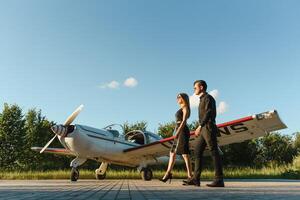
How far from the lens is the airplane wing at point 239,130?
903 centimetres

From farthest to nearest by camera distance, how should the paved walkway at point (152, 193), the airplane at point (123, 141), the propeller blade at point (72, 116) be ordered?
the propeller blade at point (72, 116) < the airplane at point (123, 141) < the paved walkway at point (152, 193)

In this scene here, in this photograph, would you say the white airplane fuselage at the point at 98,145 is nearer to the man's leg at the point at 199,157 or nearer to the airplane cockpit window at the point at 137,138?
the airplane cockpit window at the point at 137,138

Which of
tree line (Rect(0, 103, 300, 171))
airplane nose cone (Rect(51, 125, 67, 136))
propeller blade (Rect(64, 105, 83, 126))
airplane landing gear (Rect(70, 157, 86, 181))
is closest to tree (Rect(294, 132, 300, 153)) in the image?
tree line (Rect(0, 103, 300, 171))

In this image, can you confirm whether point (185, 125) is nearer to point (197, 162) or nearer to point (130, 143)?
point (197, 162)

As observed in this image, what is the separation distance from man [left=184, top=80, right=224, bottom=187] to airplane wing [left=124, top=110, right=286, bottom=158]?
5.92ft

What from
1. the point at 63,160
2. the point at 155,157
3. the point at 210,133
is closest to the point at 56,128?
the point at 155,157

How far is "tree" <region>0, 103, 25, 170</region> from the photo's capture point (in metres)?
A: 24.4

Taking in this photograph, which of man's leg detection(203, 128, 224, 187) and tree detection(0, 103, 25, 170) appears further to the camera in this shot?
tree detection(0, 103, 25, 170)

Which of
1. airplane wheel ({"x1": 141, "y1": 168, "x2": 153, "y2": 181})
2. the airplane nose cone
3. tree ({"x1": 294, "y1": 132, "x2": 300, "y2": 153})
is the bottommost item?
airplane wheel ({"x1": 141, "y1": 168, "x2": 153, "y2": 181})

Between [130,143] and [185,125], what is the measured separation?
8170 millimetres

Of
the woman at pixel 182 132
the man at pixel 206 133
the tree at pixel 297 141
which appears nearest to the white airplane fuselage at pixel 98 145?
the woman at pixel 182 132

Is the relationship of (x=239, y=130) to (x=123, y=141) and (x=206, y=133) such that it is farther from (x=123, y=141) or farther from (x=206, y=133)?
(x=206, y=133)

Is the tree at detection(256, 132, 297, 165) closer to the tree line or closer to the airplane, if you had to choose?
the tree line

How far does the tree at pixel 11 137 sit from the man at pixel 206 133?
2050 cm
